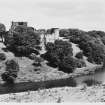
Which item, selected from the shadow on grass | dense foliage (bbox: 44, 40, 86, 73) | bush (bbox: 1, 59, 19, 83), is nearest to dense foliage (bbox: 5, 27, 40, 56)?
dense foliage (bbox: 44, 40, 86, 73)

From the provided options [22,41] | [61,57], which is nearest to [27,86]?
[61,57]

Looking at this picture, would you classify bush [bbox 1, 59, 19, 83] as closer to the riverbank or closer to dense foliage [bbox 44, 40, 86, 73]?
dense foliage [bbox 44, 40, 86, 73]

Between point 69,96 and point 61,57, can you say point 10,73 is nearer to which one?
point 61,57

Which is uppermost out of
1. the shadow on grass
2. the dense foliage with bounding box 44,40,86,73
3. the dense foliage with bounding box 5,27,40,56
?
the dense foliage with bounding box 5,27,40,56

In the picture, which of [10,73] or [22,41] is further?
[22,41]

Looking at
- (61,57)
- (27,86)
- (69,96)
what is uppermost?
(69,96)

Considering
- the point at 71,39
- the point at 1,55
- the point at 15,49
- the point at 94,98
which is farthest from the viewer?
the point at 71,39

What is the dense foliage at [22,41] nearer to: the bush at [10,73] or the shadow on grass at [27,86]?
the bush at [10,73]

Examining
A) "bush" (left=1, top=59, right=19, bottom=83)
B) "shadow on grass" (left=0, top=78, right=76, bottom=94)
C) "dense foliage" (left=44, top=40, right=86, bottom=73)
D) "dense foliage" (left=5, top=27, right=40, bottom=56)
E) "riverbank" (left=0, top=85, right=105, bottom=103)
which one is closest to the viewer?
"riverbank" (left=0, top=85, right=105, bottom=103)

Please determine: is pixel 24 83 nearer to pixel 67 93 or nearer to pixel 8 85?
pixel 8 85

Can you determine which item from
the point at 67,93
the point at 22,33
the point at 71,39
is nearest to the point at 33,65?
the point at 22,33

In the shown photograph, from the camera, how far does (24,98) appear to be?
48531 mm

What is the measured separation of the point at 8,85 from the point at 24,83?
25.1 feet

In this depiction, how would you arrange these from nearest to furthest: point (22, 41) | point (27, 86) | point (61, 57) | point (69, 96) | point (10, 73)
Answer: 1. point (69, 96)
2. point (27, 86)
3. point (10, 73)
4. point (61, 57)
5. point (22, 41)
